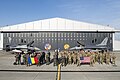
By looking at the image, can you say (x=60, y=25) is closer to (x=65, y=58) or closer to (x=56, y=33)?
(x=56, y=33)

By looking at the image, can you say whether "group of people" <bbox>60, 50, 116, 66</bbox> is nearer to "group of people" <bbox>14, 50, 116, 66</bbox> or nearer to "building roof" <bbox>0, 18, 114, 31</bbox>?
"group of people" <bbox>14, 50, 116, 66</bbox>

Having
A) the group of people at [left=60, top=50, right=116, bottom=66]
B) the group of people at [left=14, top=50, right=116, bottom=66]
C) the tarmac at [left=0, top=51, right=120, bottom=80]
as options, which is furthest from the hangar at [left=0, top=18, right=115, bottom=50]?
the tarmac at [left=0, top=51, right=120, bottom=80]

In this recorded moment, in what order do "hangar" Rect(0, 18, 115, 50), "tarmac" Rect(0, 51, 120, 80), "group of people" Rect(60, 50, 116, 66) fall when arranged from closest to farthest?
"tarmac" Rect(0, 51, 120, 80) → "group of people" Rect(60, 50, 116, 66) → "hangar" Rect(0, 18, 115, 50)

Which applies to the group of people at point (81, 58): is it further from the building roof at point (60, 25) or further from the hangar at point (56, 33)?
the hangar at point (56, 33)

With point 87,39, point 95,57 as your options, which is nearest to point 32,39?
point 87,39

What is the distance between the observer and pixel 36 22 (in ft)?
217

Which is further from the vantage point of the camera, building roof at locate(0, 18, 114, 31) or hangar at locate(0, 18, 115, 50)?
A: hangar at locate(0, 18, 115, 50)

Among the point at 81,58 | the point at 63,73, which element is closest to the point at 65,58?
the point at 81,58

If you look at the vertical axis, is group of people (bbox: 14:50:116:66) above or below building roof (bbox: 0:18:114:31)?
below

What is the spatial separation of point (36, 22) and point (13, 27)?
24.6 feet

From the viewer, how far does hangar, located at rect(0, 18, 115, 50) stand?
65875mm

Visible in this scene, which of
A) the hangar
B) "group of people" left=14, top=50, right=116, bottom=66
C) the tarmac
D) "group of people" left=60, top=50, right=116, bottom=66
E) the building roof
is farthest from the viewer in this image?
the hangar

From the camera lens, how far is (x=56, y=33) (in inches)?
2630

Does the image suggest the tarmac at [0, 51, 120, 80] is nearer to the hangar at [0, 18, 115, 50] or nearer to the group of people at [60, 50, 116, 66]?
the group of people at [60, 50, 116, 66]
